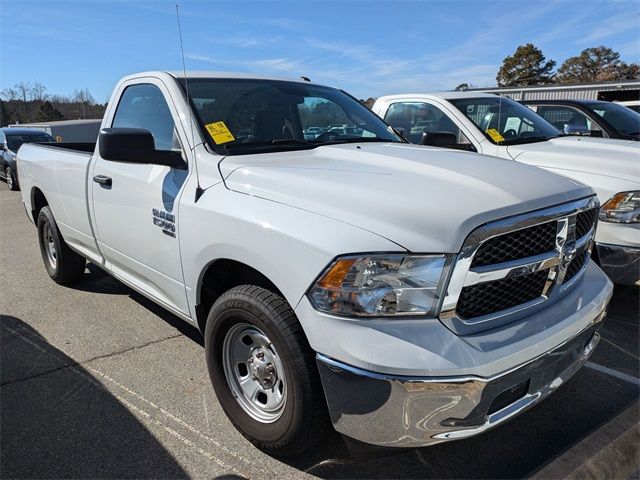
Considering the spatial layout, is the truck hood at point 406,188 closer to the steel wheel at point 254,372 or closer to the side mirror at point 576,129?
the steel wheel at point 254,372

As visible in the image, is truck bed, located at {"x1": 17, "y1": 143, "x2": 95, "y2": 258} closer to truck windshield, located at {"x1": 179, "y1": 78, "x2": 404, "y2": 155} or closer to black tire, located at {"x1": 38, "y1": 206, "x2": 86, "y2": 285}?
black tire, located at {"x1": 38, "y1": 206, "x2": 86, "y2": 285}

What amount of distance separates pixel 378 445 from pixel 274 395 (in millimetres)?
674

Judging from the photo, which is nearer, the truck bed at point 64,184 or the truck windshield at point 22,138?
the truck bed at point 64,184

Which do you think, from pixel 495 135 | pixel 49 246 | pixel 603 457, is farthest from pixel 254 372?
pixel 495 135

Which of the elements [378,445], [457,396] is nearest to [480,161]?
[457,396]

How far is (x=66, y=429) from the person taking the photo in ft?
9.08

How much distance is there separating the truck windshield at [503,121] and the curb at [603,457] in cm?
345

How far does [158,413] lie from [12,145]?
15118mm

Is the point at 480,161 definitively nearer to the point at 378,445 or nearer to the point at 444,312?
the point at 444,312

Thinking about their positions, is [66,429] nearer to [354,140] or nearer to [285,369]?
[285,369]

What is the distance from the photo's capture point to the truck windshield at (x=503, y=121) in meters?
5.52

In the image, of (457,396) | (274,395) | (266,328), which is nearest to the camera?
(457,396)

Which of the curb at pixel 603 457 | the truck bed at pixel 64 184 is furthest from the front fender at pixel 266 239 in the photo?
the truck bed at pixel 64 184

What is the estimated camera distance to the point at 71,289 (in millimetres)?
5145
